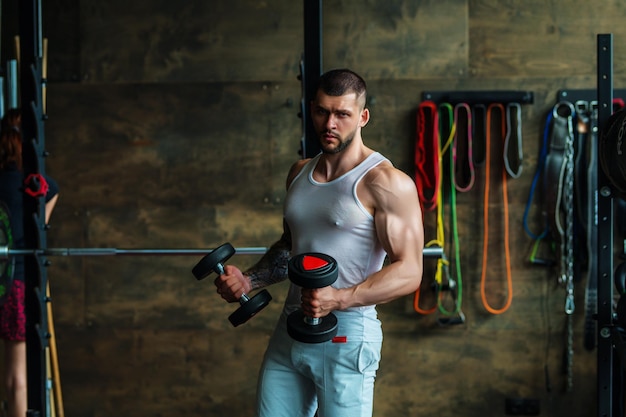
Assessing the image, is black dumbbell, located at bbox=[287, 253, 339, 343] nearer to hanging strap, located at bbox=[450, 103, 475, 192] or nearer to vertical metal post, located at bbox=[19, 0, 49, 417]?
vertical metal post, located at bbox=[19, 0, 49, 417]

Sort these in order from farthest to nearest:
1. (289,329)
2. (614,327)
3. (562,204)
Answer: (562,204)
(614,327)
(289,329)

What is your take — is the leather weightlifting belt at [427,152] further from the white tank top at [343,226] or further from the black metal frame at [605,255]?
the white tank top at [343,226]

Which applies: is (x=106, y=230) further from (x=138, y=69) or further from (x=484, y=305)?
(x=484, y=305)

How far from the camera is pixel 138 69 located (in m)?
4.31

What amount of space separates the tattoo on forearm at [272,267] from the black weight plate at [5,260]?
1211 mm

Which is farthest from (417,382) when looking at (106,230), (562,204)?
(106,230)

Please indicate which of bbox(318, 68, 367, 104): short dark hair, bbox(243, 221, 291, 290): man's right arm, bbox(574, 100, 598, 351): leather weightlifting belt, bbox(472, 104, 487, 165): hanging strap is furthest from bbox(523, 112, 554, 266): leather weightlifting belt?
bbox(318, 68, 367, 104): short dark hair

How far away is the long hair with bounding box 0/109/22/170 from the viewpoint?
371cm

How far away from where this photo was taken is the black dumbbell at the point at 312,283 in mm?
2092

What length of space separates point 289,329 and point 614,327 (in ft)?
4.63

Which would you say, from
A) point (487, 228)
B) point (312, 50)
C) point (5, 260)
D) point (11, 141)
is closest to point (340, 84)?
point (312, 50)

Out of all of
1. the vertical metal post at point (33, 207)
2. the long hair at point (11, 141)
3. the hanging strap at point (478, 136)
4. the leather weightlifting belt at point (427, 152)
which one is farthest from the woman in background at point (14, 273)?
the hanging strap at point (478, 136)

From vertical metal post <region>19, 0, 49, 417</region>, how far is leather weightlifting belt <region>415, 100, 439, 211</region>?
1948 millimetres

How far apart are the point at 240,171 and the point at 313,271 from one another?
7.49 ft
